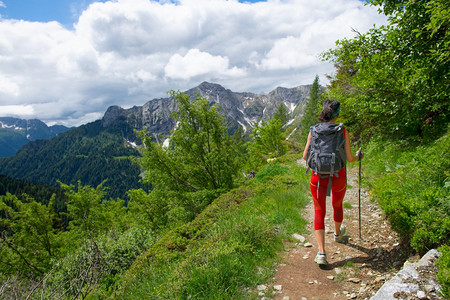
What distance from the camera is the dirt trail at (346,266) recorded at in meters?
3.64

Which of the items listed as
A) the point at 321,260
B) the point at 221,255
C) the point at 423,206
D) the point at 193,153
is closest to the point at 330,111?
the point at 423,206

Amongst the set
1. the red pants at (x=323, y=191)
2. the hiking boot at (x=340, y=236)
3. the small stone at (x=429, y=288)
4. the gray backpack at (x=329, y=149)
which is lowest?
the hiking boot at (x=340, y=236)

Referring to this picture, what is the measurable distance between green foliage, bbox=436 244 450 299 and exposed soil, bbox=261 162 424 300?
95cm

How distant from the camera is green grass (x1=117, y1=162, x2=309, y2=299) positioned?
12.2ft

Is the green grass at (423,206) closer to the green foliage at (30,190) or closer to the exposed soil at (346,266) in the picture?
the exposed soil at (346,266)

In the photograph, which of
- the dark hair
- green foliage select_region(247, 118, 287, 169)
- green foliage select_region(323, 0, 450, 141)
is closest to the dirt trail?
the dark hair

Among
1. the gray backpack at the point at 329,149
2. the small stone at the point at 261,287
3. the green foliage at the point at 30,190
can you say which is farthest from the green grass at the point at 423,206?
the green foliage at the point at 30,190

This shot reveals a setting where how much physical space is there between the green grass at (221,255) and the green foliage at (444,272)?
2309mm

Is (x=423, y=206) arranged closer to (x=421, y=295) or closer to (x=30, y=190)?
(x=421, y=295)

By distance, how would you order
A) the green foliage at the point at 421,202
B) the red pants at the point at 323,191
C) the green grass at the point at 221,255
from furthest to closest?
1. the red pants at the point at 323,191
2. the green grass at the point at 221,255
3. the green foliage at the point at 421,202

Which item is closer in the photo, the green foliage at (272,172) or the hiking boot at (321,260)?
the hiking boot at (321,260)

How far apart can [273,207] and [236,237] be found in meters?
2.32

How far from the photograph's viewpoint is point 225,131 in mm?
14562

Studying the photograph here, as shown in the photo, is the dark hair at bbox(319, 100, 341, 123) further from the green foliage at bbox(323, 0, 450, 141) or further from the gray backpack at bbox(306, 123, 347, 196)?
the green foliage at bbox(323, 0, 450, 141)
